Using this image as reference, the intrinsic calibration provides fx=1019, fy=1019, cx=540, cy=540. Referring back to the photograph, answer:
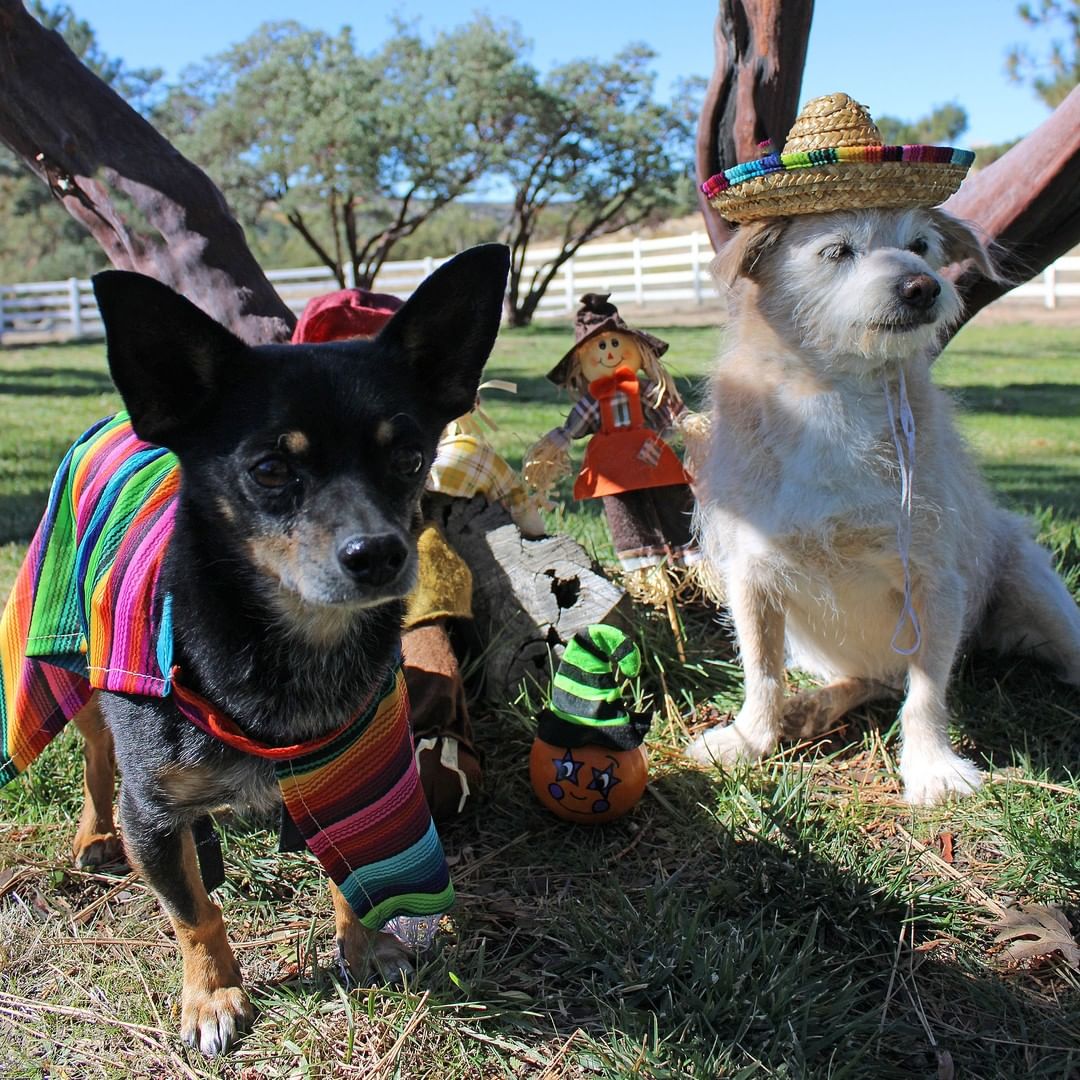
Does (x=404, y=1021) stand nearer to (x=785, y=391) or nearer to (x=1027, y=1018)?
(x=1027, y=1018)

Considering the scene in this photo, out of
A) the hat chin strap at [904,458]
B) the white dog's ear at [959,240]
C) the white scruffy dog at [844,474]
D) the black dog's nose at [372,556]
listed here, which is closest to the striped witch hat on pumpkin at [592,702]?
the white scruffy dog at [844,474]

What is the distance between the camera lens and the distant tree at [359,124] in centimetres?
2191

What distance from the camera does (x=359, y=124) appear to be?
70.7 feet

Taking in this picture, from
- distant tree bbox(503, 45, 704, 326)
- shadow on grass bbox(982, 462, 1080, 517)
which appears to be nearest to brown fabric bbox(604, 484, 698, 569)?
shadow on grass bbox(982, 462, 1080, 517)

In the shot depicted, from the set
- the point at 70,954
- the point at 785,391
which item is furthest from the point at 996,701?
the point at 70,954

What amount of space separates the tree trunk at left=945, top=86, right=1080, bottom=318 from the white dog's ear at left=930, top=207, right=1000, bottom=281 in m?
0.63

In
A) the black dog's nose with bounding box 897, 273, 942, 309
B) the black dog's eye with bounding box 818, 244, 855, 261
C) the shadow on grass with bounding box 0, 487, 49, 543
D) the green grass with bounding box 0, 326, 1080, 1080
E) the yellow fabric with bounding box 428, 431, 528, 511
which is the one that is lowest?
the green grass with bounding box 0, 326, 1080, 1080

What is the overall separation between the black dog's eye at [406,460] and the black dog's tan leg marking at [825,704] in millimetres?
1619

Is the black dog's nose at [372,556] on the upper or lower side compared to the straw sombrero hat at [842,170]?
lower

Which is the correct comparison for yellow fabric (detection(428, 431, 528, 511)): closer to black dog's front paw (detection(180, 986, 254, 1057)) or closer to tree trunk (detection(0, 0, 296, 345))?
tree trunk (detection(0, 0, 296, 345))

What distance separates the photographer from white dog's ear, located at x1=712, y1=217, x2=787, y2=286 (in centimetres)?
278

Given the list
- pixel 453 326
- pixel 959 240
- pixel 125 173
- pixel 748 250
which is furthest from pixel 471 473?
pixel 125 173

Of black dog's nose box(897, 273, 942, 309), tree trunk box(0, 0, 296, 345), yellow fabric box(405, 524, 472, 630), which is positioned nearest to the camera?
black dog's nose box(897, 273, 942, 309)

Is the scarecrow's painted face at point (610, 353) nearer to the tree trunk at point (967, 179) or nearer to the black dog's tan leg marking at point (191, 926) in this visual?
the tree trunk at point (967, 179)
